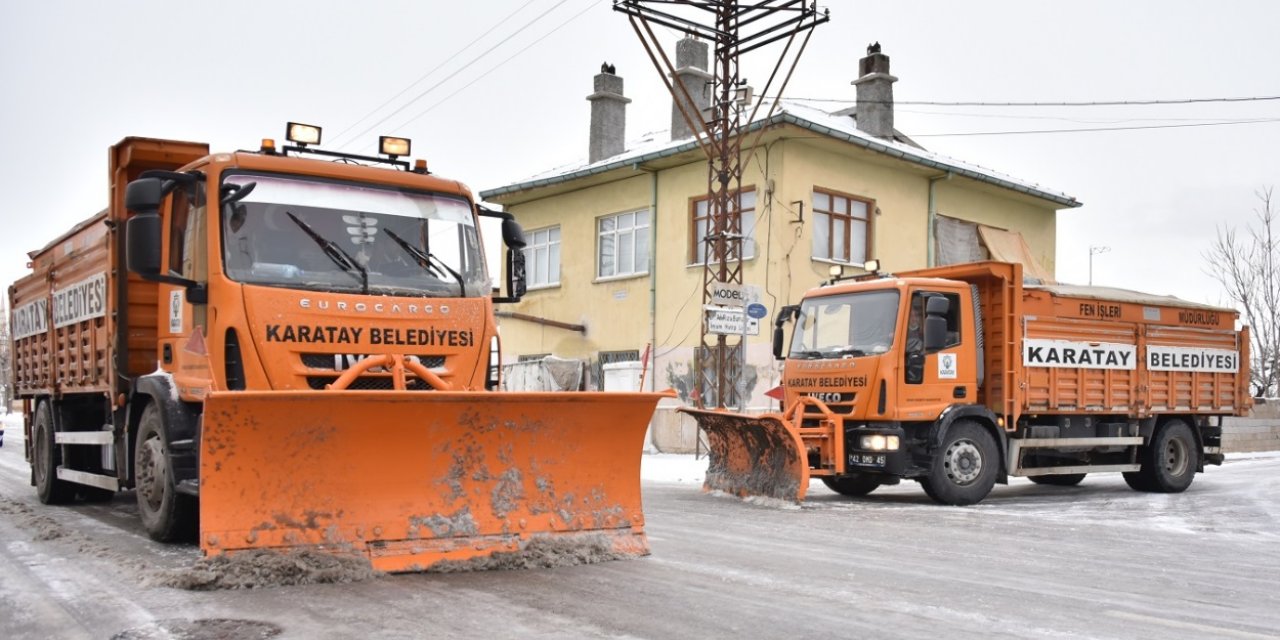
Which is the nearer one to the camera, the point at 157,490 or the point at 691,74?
the point at 157,490

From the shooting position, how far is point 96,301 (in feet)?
31.7

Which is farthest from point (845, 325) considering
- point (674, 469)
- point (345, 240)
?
point (345, 240)

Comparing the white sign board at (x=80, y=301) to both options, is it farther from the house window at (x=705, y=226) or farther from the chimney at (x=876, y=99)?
the chimney at (x=876, y=99)

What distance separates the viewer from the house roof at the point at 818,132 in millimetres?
23406

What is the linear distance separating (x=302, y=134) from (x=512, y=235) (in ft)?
5.61

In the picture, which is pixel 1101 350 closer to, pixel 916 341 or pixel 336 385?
pixel 916 341

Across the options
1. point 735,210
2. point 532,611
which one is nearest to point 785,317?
point 735,210

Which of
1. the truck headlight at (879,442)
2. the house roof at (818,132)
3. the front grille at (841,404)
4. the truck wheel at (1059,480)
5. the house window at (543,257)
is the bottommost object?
the truck wheel at (1059,480)

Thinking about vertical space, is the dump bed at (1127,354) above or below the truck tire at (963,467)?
above

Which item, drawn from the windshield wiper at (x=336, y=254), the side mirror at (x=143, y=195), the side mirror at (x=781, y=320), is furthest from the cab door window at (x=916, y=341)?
the side mirror at (x=143, y=195)

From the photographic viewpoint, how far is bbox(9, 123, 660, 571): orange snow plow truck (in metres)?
6.57

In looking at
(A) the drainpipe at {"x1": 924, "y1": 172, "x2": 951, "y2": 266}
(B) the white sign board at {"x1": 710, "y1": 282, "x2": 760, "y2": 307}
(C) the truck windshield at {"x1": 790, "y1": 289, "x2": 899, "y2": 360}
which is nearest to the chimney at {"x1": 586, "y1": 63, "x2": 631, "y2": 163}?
(A) the drainpipe at {"x1": 924, "y1": 172, "x2": 951, "y2": 266}

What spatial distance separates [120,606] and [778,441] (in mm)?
8300

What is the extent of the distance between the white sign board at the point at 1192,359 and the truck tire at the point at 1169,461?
2.69 feet
